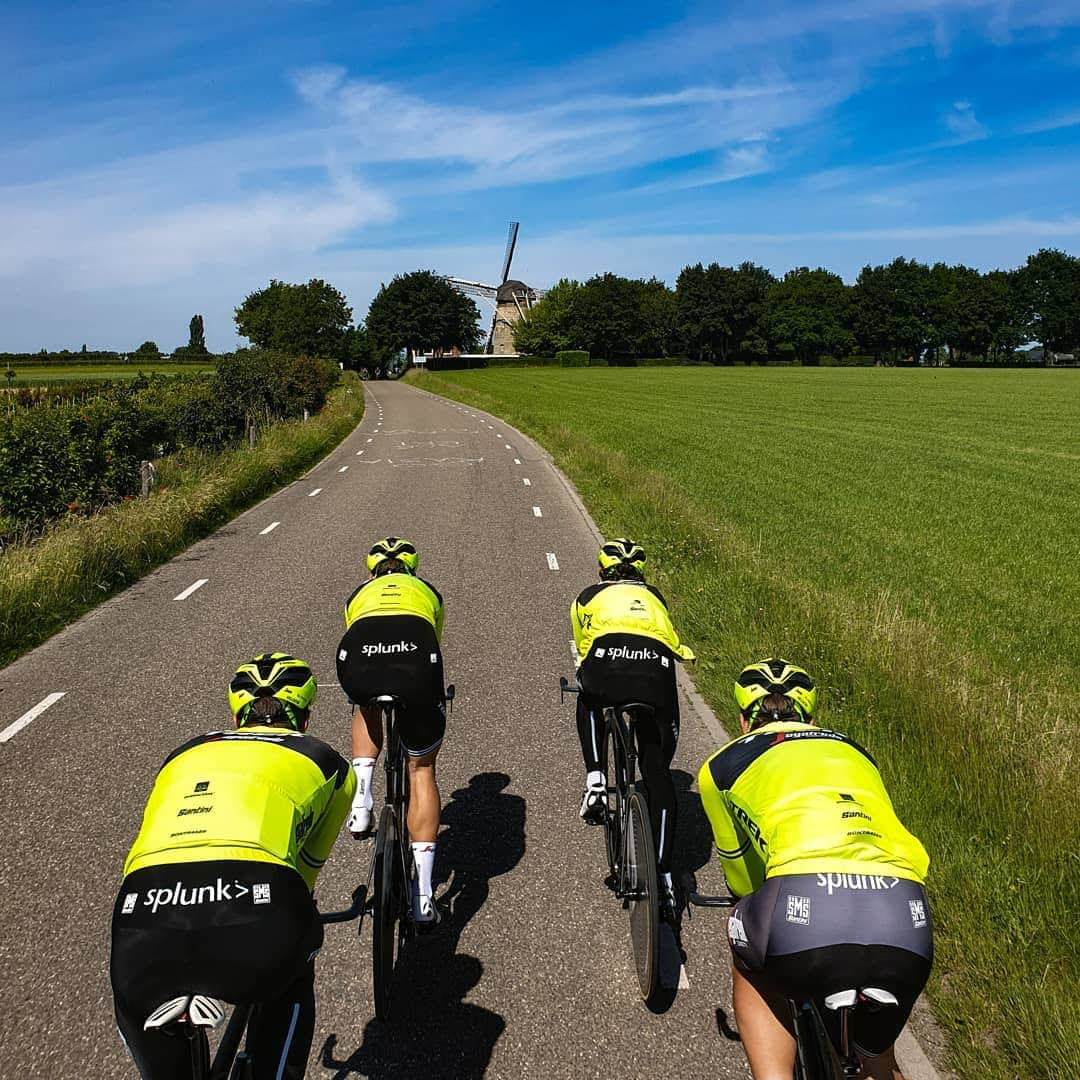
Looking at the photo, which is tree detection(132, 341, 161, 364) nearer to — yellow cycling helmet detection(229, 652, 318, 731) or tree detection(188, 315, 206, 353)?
tree detection(188, 315, 206, 353)

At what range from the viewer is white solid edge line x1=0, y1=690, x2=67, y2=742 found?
6.87 metres

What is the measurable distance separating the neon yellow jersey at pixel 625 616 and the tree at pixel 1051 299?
151 m

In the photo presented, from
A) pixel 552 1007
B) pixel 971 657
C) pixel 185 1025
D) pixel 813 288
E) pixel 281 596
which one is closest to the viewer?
pixel 185 1025

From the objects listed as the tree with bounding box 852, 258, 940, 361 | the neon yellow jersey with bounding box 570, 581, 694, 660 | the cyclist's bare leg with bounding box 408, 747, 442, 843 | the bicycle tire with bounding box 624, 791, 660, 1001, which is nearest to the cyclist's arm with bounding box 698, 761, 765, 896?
the bicycle tire with bounding box 624, 791, 660, 1001

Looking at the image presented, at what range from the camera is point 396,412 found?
1858 inches

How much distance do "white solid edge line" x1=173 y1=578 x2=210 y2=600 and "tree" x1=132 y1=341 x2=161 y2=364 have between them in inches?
4213

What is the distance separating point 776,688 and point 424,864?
2043mm

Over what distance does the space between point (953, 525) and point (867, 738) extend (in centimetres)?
1064

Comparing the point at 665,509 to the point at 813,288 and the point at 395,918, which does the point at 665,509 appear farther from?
the point at 813,288

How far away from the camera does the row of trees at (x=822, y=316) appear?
12138cm

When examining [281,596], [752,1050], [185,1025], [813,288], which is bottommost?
[281,596]

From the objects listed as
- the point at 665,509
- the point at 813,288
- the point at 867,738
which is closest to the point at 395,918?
the point at 867,738

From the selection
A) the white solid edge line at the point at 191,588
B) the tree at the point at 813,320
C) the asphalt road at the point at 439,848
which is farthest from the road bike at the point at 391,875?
the tree at the point at 813,320

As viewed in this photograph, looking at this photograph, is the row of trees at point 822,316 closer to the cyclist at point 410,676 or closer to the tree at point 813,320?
the tree at point 813,320
